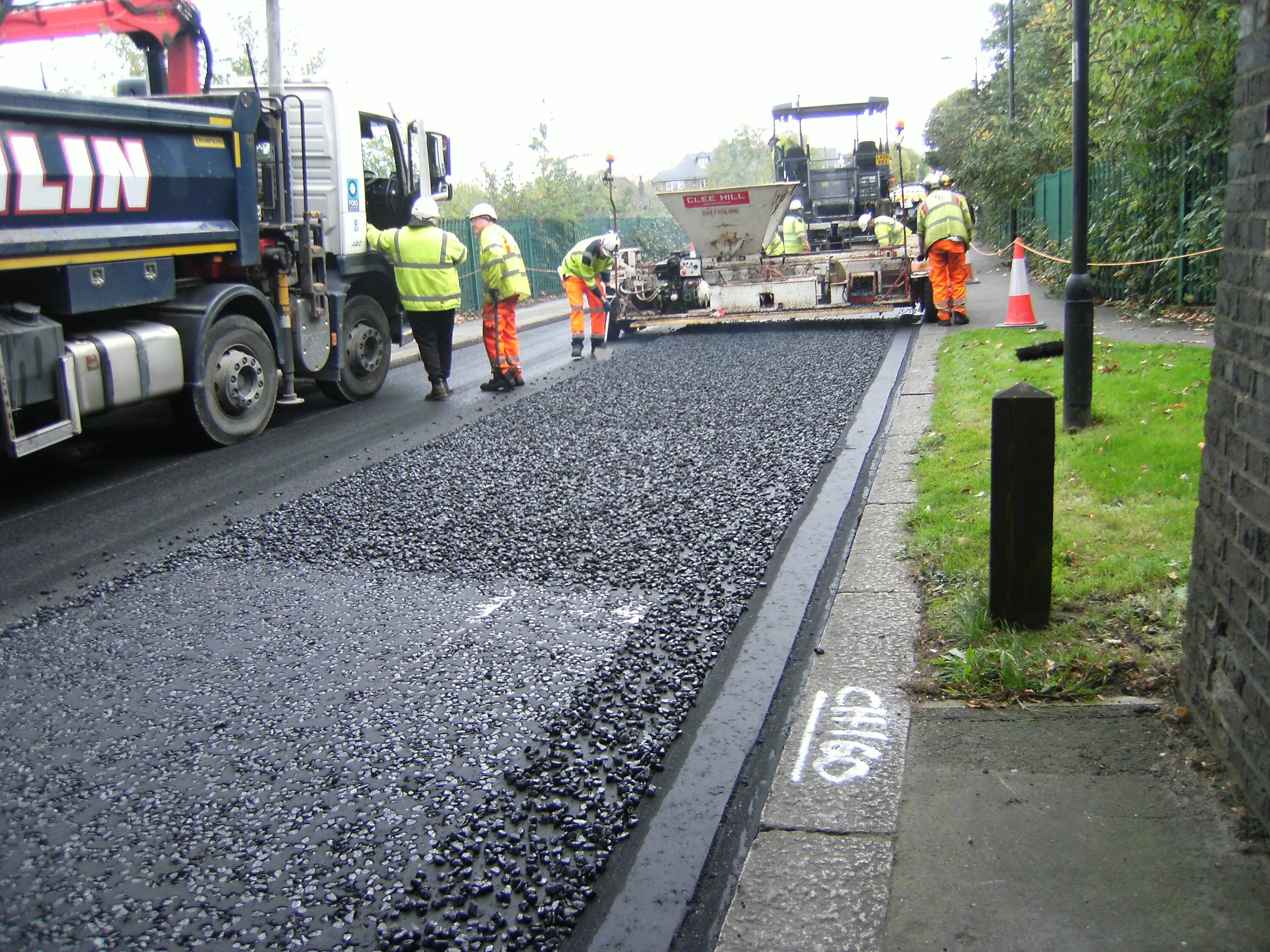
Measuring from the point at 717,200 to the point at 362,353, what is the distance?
6.21m

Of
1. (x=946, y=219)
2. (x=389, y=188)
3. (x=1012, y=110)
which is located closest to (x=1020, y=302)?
(x=946, y=219)

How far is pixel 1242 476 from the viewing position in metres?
2.95

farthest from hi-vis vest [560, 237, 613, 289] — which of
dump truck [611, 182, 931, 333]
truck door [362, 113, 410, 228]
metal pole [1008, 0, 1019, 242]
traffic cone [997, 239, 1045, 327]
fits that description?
metal pole [1008, 0, 1019, 242]

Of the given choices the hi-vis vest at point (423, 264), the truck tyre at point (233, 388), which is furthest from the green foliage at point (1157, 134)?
the truck tyre at point (233, 388)

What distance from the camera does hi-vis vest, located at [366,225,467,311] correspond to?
10836 mm

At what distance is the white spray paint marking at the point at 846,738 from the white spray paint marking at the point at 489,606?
5.24 feet

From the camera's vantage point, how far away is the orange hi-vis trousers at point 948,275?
46.6ft

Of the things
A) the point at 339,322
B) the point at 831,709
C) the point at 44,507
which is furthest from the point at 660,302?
the point at 831,709

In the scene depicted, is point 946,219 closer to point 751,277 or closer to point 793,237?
point 751,277

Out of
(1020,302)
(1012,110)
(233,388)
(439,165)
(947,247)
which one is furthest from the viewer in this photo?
(1012,110)

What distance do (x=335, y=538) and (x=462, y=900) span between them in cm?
356

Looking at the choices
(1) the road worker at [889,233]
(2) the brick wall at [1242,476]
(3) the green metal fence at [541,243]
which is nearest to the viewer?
(2) the brick wall at [1242,476]

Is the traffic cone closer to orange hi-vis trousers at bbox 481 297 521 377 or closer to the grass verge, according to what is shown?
the grass verge

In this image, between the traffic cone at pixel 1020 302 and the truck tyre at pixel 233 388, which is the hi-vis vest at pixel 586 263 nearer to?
the traffic cone at pixel 1020 302
